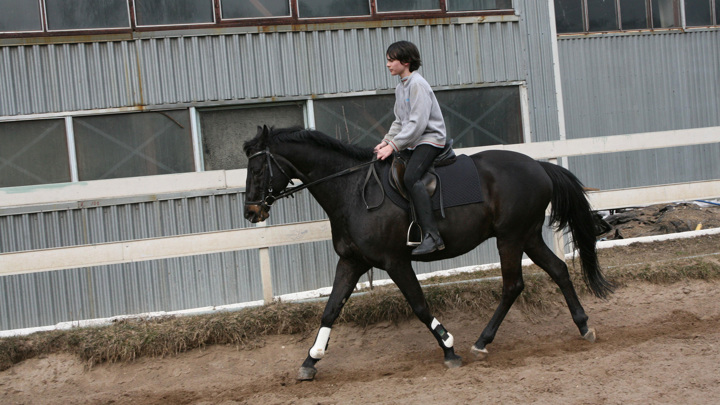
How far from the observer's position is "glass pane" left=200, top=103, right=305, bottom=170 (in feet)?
27.0

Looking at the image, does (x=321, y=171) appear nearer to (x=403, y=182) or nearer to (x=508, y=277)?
(x=403, y=182)

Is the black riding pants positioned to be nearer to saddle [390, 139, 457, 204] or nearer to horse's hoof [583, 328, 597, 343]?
saddle [390, 139, 457, 204]

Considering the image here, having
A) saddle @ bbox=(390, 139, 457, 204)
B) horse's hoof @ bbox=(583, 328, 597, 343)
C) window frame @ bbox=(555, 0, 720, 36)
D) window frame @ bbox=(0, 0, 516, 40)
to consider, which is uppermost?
window frame @ bbox=(555, 0, 720, 36)

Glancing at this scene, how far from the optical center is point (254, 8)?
8227 millimetres

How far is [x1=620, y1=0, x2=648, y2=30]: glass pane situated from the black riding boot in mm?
10400

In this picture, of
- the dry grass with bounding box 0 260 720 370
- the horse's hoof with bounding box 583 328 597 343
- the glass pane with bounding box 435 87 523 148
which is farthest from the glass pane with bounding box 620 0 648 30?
the horse's hoof with bounding box 583 328 597 343

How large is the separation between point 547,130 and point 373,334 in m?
4.62

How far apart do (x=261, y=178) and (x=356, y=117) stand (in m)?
3.50

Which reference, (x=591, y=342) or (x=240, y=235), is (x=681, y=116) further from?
(x=240, y=235)

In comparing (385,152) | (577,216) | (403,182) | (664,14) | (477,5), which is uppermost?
(664,14)

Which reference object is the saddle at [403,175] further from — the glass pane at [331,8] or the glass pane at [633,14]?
the glass pane at [633,14]

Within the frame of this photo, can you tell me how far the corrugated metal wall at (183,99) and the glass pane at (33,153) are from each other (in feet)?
0.75

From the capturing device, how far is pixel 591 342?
226 inches

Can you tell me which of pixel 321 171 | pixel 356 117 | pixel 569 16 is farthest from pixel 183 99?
pixel 569 16
